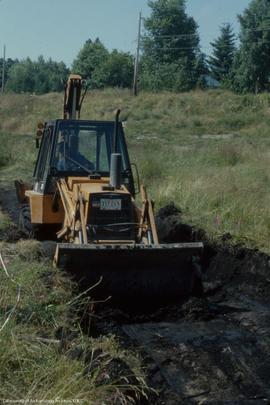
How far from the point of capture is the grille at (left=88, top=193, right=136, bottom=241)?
8484 mm

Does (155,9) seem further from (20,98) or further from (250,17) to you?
(20,98)

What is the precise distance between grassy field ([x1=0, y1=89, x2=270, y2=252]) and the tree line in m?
15.8

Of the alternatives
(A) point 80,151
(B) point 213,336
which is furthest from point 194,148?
(B) point 213,336

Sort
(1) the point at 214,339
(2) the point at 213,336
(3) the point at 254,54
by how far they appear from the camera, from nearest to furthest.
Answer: (1) the point at 214,339
(2) the point at 213,336
(3) the point at 254,54

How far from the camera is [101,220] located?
8562 millimetres

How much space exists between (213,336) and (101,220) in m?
2.39

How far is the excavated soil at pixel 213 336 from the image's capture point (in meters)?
5.46

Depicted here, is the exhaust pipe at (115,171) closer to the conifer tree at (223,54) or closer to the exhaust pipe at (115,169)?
the exhaust pipe at (115,169)

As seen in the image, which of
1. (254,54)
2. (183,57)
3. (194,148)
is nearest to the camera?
(194,148)

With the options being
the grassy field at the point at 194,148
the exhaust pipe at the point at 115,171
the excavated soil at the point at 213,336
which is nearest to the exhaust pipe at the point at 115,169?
the exhaust pipe at the point at 115,171

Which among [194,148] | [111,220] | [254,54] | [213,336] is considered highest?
[254,54]

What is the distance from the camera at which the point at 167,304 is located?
8133 millimetres

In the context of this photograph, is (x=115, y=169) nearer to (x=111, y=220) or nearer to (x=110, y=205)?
(x=110, y=205)

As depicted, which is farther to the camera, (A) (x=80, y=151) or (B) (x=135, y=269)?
(A) (x=80, y=151)
